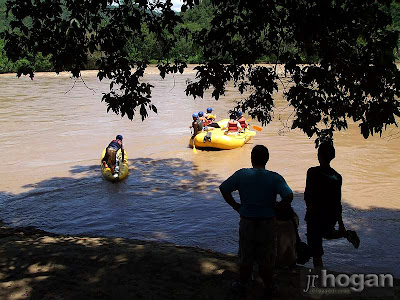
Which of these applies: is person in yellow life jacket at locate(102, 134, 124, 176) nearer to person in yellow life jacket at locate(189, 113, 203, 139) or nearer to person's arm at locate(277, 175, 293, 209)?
person in yellow life jacket at locate(189, 113, 203, 139)

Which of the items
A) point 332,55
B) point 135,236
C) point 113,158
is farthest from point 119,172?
point 332,55

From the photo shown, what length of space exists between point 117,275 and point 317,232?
203cm

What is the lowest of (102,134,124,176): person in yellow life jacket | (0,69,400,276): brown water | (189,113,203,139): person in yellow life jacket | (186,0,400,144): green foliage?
(0,69,400,276): brown water

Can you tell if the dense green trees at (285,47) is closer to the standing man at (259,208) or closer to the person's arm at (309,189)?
the person's arm at (309,189)

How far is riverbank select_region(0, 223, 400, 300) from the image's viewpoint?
3.85m

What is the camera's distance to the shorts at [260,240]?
11.6ft

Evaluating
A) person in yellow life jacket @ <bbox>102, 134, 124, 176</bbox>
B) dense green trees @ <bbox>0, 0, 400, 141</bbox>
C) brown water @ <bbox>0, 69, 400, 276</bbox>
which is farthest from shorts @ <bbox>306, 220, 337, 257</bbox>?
person in yellow life jacket @ <bbox>102, 134, 124, 176</bbox>

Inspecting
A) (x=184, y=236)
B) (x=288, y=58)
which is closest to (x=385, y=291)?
(x=288, y=58)

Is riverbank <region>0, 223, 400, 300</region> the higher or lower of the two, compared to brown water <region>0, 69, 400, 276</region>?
higher

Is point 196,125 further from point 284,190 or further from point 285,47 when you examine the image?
point 284,190

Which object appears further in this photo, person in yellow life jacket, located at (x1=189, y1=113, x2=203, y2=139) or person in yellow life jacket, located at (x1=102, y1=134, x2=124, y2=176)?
person in yellow life jacket, located at (x1=189, y1=113, x2=203, y2=139)

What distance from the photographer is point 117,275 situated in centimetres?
429

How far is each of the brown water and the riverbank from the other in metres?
2.10

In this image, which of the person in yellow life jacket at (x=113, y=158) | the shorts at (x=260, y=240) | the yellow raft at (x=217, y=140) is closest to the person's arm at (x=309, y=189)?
the shorts at (x=260, y=240)
